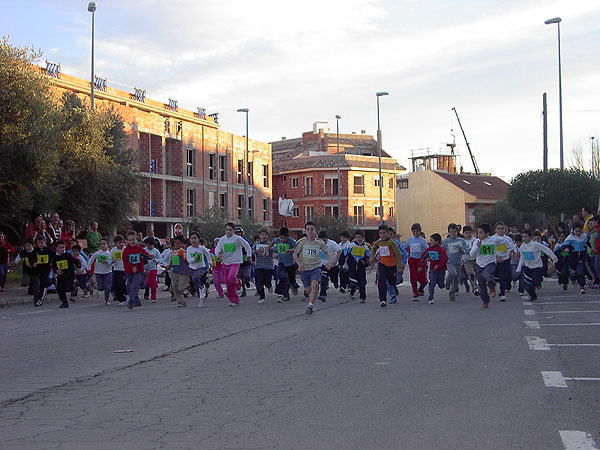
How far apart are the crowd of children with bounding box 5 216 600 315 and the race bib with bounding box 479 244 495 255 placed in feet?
0.07

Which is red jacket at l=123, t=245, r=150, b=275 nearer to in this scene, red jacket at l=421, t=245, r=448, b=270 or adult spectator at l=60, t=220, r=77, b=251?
adult spectator at l=60, t=220, r=77, b=251

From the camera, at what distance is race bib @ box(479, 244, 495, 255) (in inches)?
666

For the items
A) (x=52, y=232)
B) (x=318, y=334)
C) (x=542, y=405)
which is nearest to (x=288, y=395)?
(x=542, y=405)

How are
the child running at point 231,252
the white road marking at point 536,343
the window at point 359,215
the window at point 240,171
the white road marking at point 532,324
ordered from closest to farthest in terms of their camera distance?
the white road marking at point 536,343 → the white road marking at point 532,324 → the child running at point 231,252 → the window at point 240,171 → the window at point 359,215

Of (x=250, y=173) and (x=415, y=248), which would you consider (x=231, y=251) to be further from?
(x=250, y=173)

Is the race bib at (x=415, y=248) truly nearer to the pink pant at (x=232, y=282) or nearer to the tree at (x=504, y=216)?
the pink pant at (x=232, y=282)

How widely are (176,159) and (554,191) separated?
983 inches

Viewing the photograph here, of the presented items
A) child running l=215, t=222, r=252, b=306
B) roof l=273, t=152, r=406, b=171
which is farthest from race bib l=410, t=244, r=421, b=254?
roof l=273, t=152, r=406, b=171

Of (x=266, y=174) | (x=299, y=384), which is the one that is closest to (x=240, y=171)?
(x=266, y=174)

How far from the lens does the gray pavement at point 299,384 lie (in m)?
5.75

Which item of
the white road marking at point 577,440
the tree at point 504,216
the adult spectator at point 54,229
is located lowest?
the white road marking at point 577,440

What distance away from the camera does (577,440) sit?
549 centimetres

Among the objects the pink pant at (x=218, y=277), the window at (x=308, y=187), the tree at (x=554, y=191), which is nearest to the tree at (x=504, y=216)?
the tree at (x=554, y=191)

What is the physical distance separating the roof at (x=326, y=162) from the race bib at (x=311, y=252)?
199ft
